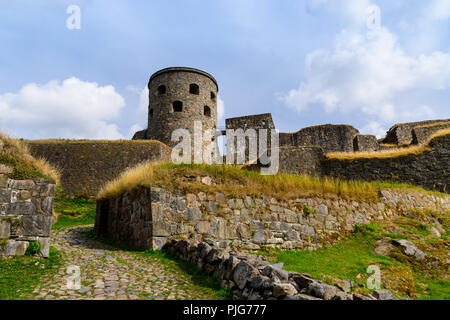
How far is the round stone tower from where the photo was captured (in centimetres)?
2784

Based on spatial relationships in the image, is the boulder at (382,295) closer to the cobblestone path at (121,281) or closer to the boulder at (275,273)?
the boulder at (275,273)

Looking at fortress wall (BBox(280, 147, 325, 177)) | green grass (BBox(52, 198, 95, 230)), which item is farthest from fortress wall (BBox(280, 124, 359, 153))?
green grass (BBox(52, 198, 95, 230))

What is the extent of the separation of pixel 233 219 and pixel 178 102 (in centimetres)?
2197

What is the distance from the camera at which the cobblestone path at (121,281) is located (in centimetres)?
Answer: 431

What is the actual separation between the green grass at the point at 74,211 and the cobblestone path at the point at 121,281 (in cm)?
852

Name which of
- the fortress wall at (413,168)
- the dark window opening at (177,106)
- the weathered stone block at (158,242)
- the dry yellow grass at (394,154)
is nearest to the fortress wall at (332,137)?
the dry yellow grass at (394,154)

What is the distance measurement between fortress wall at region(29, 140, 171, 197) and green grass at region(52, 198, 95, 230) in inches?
45.4

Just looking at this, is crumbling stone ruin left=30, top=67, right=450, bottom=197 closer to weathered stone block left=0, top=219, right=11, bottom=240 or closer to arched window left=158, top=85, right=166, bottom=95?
arched window left=158, top=85, right=166, bottom=95

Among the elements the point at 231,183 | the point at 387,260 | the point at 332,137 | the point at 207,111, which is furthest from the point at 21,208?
the point at 207,111

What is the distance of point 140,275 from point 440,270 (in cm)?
669

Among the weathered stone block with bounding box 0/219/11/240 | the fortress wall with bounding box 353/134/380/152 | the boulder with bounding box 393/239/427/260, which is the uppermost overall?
the fortress wall with bounding box 353/134/380/152

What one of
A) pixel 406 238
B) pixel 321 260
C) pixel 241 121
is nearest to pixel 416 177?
pixel 406 238

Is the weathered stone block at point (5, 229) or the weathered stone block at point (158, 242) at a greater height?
the weathered stone block at point (5, 229)
